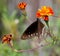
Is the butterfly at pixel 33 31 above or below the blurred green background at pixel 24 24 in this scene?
above

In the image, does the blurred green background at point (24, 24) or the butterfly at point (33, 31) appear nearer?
the butterfly at point (33, 31)

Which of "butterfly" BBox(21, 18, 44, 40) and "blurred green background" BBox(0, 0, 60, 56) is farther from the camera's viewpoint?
"blurred green background" BBox(0, 0, 60, 56)

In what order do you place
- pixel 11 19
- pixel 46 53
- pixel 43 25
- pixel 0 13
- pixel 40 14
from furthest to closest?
pixel 0 13 → pixel 11 19 → pixel 46 53 → pixel 43 25 → pixel 40 14

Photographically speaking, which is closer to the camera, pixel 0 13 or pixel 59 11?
pixel 59 11

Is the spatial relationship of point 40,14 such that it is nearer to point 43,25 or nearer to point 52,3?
point 43,25

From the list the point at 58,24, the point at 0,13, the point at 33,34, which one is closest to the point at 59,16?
the point at 58,24
